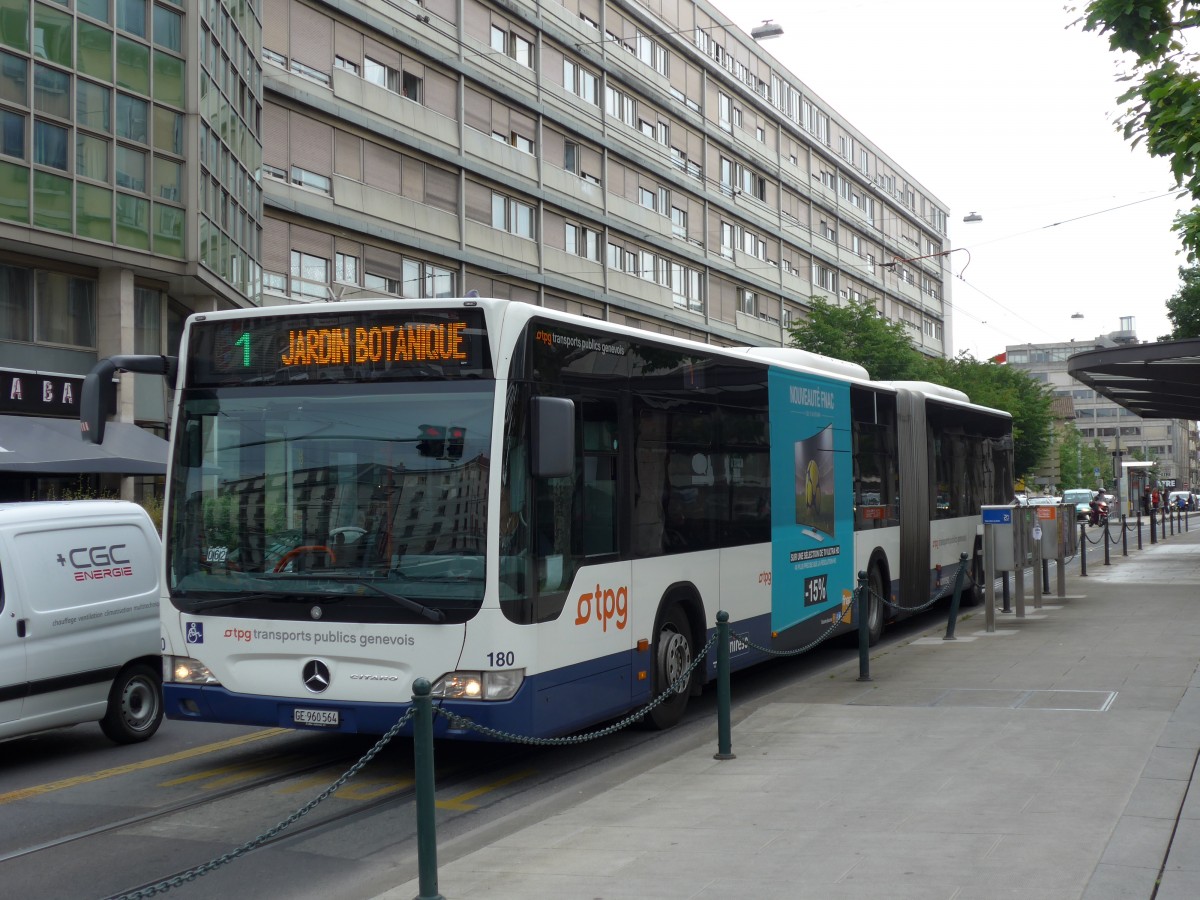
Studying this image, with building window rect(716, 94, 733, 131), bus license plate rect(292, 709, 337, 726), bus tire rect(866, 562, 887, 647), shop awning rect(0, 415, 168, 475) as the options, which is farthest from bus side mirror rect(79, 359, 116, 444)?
building window rect(716, 94, 733, 131)

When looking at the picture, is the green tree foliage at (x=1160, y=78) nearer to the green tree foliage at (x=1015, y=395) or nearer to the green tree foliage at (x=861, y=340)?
the green tree foliage at (x=861, y=340)

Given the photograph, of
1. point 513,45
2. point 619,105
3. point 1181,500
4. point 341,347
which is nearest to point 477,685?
point 341,347

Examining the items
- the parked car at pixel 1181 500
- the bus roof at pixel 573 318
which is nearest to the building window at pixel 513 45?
the bus roof at pixel 573 318

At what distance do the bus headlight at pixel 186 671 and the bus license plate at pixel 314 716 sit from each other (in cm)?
64

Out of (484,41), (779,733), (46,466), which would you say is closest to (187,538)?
(779,733)

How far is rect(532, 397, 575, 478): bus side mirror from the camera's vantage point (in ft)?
25.7

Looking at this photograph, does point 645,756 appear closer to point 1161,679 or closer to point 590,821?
point 590,821

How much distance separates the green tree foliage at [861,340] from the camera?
4497cm

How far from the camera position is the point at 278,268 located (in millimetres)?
30812

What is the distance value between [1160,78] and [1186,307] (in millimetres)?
62436

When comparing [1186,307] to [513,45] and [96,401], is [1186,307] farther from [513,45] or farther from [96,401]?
[96,401]

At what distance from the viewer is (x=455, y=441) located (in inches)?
311

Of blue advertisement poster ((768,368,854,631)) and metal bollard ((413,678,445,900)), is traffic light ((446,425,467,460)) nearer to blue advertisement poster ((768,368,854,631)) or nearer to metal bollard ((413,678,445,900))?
metal bollard ((413,678,445,900))

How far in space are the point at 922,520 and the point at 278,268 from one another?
1871 centimetres
